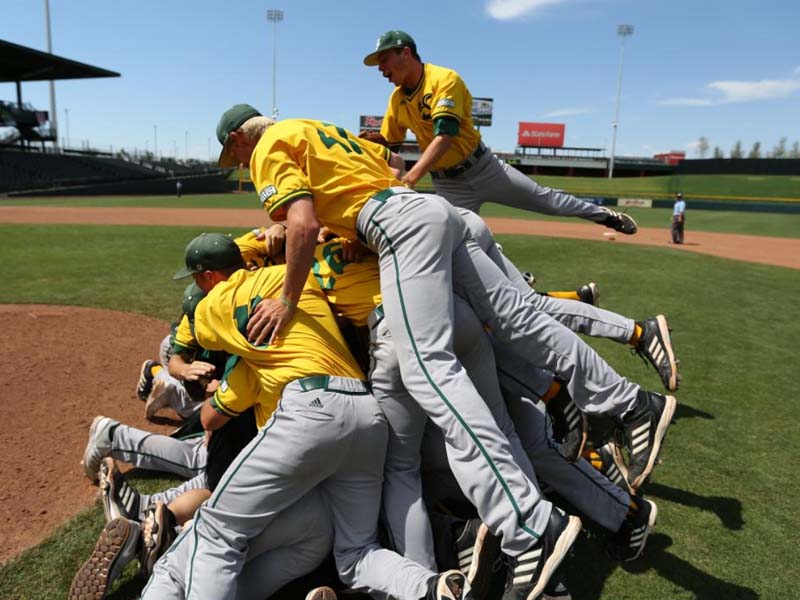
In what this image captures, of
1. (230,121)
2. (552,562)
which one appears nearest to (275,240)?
(230,121)

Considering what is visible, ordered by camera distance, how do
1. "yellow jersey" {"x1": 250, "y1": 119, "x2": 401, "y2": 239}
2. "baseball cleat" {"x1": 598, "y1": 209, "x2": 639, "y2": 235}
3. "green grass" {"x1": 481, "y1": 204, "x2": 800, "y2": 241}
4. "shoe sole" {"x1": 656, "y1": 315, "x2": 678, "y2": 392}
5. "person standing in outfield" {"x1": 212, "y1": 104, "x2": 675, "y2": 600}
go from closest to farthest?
"person standing in outfield" {"x1": 212, "y1": 104, "x2": 675, "y2": 600} < "yellow jersey" {"x1": 250, "y1": 119, "x2": 401, "y2": 239} < "shoe sole" {"x1": 656, "y1": 315, "x2": 678, "y2": 392} < "baseball cleat" {"x1": 598, "y1": 209, "x2": 639, "y2": 235} < "green grass" {"x1": 481, "y1": 204, "x2": 800, "y2": 241}

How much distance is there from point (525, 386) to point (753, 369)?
13.0ft

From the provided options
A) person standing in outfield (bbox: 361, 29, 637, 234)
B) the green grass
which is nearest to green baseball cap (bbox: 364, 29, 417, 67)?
person standing in outfield (bbox: 361, 29, 637, 234)

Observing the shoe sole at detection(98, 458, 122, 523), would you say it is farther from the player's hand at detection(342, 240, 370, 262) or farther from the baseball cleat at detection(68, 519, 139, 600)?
the player's hand at detection(342, 240, 370, 262)

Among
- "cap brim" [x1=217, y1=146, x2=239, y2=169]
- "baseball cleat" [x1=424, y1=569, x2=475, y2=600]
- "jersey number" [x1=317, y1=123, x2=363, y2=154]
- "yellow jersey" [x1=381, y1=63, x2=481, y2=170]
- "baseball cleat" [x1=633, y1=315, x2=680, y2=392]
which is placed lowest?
"baseball cleat" [x1=424, y1=569, x2=475, y2=600]

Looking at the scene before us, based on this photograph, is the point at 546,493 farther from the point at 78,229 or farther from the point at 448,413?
the point at 78,229

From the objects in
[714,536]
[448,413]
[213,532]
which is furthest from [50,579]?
[714,536]

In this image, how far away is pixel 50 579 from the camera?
2746 mm

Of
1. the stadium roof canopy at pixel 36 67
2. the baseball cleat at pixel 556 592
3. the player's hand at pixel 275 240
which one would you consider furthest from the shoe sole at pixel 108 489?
the stadium roof canopy at pixel 36 67

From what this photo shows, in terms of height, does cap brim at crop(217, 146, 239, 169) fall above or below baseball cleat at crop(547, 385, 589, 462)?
above

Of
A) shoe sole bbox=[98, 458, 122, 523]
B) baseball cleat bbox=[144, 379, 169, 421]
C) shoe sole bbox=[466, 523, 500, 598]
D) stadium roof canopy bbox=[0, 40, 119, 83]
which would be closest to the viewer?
shoe sole bbox=[466, 523, 500, 598]

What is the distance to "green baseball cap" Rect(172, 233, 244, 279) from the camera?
3.48m

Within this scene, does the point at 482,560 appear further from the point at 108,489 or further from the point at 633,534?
the point at 108,489

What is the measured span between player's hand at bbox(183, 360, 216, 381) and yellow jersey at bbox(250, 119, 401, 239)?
0.95 metres
